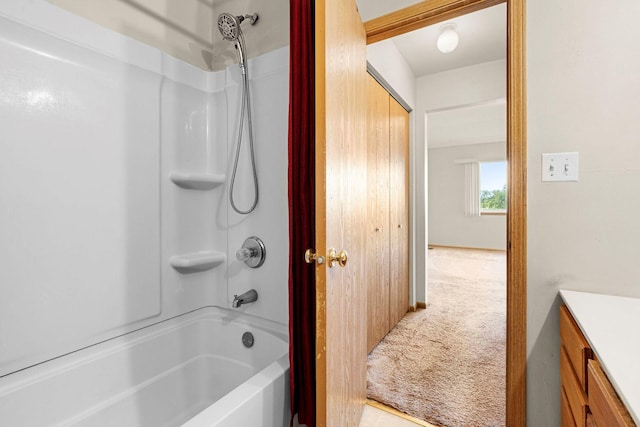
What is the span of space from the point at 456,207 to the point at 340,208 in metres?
6.93

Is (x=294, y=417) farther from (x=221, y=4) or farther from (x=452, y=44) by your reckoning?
(x=452, y=44)

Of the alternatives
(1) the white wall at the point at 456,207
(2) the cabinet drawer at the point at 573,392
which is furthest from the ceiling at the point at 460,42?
(1) the white wall at the point at 456,207

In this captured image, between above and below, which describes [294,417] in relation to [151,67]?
below

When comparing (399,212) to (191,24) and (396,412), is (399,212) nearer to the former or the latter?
(396,412)

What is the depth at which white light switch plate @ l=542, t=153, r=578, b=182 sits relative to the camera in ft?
3.77

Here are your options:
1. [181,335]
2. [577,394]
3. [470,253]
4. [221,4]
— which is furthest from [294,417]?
[470,253]

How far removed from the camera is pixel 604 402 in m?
0.63

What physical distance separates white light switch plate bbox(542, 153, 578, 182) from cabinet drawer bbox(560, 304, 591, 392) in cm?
52

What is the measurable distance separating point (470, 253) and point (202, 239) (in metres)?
6.32

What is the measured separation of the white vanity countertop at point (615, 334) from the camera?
575mm

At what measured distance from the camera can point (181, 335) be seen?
1.57 meters

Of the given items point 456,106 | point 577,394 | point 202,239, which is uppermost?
point 456,106

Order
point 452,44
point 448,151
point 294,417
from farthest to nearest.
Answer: point 448,151, point 452,44, point 294,417

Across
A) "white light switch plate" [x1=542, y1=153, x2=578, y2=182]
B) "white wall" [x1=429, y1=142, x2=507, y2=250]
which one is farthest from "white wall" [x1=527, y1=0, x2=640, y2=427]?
"white wall" [x1=429, y1=142, x2=507, y2=250]
